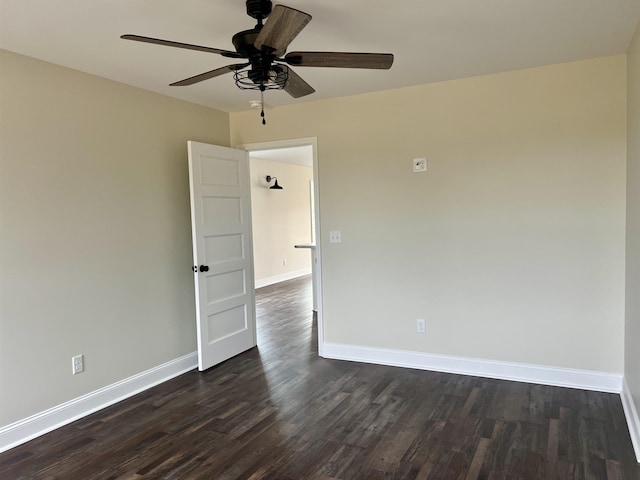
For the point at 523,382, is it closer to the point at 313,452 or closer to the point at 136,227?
the point at 313,452

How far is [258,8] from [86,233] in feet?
6.48

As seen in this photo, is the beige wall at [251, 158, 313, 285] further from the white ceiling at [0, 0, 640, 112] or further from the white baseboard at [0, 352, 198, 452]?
the white ceiling at [0, 0, 640, 112]

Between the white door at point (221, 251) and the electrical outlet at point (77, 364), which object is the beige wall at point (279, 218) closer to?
the white door at point (221, 251)

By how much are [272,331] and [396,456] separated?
277 centimetres

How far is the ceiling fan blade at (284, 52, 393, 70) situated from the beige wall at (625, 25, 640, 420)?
5.26 ft

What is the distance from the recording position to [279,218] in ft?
28.1

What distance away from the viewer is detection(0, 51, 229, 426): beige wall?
2.64 meters

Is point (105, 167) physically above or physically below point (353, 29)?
below

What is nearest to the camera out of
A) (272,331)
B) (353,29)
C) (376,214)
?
(353,29)

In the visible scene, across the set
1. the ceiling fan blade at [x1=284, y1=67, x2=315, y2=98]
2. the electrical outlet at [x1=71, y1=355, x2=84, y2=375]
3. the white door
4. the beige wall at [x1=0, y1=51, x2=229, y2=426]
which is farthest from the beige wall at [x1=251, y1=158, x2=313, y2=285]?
the ceiling fan blade at [x1=284, y1=67, x2=315, y2=98]

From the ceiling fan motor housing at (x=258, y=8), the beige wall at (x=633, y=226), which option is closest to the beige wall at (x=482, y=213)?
the beige wall at (x=633, y=226)

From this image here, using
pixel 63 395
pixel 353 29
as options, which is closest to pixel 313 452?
pixel 63 395

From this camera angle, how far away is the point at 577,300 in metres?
3.18

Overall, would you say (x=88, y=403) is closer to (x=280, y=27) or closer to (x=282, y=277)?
(x=280, y=27)
